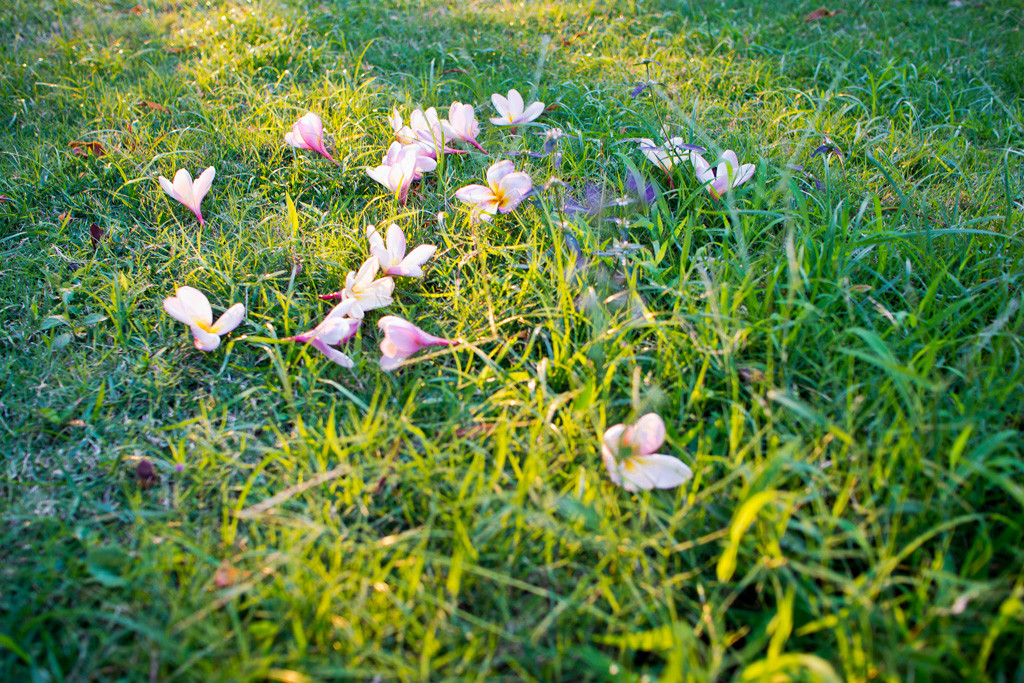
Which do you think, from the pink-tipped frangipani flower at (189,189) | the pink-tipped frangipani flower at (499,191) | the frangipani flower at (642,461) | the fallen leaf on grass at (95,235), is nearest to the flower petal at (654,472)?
the frangipani flower at (642,461)

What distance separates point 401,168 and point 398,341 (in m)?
0.69

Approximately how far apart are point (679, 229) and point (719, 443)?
0.66 m

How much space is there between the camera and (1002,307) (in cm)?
144

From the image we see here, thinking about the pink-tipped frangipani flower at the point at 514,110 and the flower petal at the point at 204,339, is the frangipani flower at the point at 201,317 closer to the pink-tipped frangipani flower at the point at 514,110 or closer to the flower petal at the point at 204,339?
the flower petal at the point at 204,339

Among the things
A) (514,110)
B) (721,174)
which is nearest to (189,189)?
(514,110)

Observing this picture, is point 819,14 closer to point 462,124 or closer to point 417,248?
point 462,124

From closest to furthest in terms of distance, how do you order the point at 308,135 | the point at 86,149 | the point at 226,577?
the point at 226,577 → the point at 308,135 → the point at 86,149

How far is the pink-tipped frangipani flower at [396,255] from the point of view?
5.16 ft

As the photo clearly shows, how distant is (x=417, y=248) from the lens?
63.6 inches

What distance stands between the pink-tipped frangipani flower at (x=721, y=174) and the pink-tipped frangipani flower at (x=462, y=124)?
704 mm

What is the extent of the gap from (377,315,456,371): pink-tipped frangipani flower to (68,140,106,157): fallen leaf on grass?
151 centimetres

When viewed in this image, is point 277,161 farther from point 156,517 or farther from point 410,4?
point 410,4

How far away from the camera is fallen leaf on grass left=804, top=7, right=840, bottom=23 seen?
319 cm

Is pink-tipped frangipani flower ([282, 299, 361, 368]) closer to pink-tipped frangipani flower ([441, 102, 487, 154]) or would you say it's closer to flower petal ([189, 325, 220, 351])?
flower petal ([189, 325, 220, 351])
